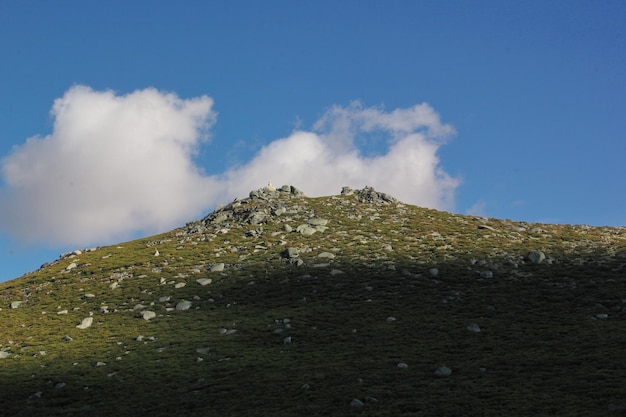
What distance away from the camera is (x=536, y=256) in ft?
152

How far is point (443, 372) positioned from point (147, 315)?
23.9m

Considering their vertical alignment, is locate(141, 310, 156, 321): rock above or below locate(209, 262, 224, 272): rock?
below

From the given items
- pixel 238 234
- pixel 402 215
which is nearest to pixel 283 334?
pixel 238 234

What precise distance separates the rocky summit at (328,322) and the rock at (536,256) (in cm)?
26

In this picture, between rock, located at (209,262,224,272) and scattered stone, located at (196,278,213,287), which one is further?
rock, located at (209,262,224,272)

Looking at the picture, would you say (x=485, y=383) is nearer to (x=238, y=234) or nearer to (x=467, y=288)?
(x=467, y=288)

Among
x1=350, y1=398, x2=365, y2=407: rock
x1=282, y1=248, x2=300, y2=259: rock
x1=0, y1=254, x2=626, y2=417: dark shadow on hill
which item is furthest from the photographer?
x1=282, y1=248, x2=300, y2=259: rock

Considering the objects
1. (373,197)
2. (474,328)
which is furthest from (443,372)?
A: (373,197)

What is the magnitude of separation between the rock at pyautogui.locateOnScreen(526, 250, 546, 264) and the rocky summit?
0.26 m

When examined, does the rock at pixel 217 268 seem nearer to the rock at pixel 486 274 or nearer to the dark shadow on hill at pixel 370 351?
the dark shadow on hill at pixel 370 351

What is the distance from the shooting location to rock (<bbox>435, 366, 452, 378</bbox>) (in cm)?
2414

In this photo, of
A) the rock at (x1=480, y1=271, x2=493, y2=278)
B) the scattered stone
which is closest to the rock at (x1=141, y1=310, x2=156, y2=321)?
the scattered stone

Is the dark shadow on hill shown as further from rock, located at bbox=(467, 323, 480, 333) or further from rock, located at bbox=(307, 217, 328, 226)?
rock, located at bbox=(307, 217, 328, 226)

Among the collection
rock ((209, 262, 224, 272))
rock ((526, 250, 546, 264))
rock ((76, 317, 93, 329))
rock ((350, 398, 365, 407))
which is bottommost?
rock ((350, 398, 365, 407))
